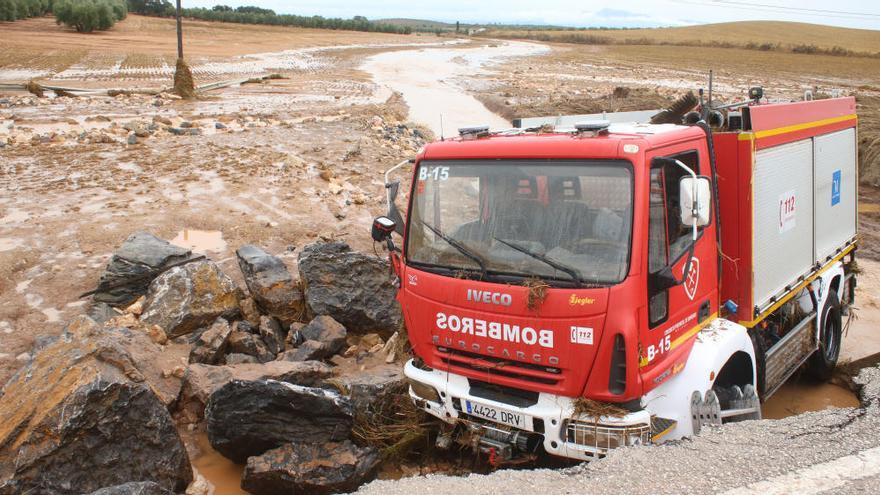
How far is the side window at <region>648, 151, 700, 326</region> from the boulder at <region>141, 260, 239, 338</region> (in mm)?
4921

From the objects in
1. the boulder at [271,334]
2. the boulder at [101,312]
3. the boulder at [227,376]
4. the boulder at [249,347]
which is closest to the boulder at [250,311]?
the boulder at [271,334]

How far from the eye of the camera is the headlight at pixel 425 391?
537 centimetres

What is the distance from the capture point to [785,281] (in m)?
6.36

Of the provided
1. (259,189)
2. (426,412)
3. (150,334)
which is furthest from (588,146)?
(259,189)

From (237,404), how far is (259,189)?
723cm

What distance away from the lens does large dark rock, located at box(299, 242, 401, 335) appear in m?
8.01

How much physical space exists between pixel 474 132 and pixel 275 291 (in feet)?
11.8

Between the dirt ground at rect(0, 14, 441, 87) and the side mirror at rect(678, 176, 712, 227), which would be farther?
the dirt ground at rect(0, 14, 441, 87)

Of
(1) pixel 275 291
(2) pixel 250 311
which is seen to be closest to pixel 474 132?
(1) pixel 275 291

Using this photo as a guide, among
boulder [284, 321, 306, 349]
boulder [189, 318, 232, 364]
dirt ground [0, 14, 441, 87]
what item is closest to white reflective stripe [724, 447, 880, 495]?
boulder [284, 321, 306, 349]

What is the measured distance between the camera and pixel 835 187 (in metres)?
7.50

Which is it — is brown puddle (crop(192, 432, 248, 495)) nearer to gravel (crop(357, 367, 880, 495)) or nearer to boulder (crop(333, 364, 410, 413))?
boulder (crop(333, 364, 410, 413))

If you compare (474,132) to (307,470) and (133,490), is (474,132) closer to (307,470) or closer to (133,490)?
(307,470)

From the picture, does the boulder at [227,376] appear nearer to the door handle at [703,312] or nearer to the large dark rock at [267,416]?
the large dark rock at [267,416]
